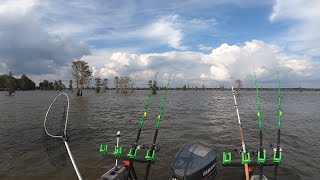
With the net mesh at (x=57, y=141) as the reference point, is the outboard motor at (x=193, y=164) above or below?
below

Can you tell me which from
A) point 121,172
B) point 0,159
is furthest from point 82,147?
point 121,172

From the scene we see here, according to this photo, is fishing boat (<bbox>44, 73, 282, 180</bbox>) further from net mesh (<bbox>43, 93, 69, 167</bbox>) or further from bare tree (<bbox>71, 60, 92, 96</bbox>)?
bare tree (<bbox>71, 60, 92, 96</bbox>)

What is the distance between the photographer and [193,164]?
860 cm

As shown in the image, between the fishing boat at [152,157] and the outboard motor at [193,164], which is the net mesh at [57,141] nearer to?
the fishing boat at [152,157]

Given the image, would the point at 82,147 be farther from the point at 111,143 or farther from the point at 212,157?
the point at 212,157

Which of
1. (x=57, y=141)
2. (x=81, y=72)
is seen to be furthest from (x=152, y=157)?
(x=81, y=72)

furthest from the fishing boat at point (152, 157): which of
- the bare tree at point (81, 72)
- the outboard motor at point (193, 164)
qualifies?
the bare tree at point (81, 72)

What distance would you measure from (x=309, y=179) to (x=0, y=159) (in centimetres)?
1613

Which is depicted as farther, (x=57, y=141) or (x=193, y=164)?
(x=193, y=164)

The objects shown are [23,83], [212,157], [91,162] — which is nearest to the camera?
[212,157]

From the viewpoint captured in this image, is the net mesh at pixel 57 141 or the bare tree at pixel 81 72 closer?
the net mesh at pixel 57 141

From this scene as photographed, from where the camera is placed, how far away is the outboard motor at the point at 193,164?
8117mm

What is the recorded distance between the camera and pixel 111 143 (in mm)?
17312

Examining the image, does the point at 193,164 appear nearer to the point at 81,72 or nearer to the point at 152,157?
the point at 152,157
